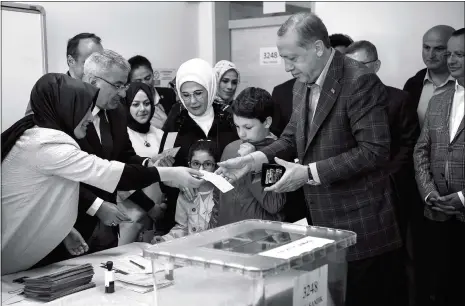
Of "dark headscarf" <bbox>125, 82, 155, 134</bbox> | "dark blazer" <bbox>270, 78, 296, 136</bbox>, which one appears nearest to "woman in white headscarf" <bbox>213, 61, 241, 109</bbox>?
"dark blazer" <bbox>270, 78, 296, 136</bbox>

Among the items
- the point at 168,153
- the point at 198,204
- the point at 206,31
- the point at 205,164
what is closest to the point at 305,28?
the point at 205,164

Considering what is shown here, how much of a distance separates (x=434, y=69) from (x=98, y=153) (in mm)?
2094

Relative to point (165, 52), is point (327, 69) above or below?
below

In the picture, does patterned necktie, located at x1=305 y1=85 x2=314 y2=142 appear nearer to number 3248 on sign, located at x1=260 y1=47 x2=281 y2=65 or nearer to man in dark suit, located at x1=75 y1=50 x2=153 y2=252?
man in dark suit, located at x1=75 y1=50 x2=153 y2=252

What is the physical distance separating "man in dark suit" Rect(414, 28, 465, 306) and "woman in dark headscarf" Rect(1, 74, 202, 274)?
5.30 ft

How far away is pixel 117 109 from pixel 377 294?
1.61 metres

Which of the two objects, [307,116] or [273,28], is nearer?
[307,116]

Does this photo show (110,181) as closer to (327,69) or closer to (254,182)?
(254,182)

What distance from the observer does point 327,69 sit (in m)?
2.06

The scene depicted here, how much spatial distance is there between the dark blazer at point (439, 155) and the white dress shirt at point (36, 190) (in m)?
1.73

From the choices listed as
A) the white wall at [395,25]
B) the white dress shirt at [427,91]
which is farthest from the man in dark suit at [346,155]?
the white wall at [395,25]

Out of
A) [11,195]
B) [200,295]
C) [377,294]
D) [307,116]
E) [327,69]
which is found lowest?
[377,294]

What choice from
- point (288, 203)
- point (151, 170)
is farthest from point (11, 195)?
point (288, 203)

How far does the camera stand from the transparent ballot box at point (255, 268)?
3.76 ft
